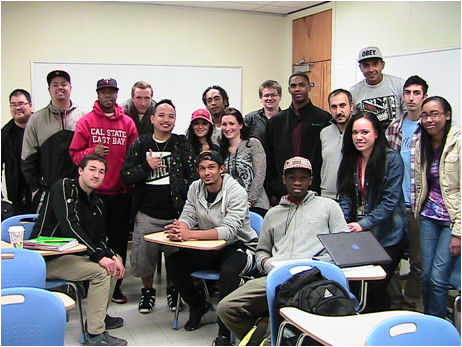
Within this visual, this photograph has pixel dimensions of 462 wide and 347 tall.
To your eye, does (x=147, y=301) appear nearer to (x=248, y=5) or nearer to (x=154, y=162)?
(x=154, y=162)

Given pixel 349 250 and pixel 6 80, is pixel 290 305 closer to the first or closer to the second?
pixel 349 250

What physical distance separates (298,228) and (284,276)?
2.03ft

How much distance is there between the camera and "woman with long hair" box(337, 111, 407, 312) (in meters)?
3.25

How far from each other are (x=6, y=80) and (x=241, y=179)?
3.64 metres

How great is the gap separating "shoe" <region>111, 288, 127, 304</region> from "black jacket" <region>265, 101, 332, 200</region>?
4.82 feet

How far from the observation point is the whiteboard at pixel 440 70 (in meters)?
4.67

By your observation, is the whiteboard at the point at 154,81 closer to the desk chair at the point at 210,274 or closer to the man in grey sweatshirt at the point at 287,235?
the desk chair at the point at 210,274

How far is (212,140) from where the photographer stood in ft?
13.8

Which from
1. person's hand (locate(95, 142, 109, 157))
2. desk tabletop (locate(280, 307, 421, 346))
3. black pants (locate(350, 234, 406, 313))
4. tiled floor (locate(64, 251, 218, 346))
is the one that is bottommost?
tiled floor (locate(64, 251, 218, 346))

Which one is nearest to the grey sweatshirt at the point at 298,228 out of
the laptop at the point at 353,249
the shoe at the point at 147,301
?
the laptop at the point at 353,249

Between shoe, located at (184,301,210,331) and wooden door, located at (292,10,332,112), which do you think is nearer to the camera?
shoe, located at (184,301,210,331)

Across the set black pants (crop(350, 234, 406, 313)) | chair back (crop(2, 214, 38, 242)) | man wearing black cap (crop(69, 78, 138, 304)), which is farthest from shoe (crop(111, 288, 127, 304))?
black pants (crop(350, 234, 406, 313))

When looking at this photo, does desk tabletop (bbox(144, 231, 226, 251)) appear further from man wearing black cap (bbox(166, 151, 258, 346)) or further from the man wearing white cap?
the man wearing white cap

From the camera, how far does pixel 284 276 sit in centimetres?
252
